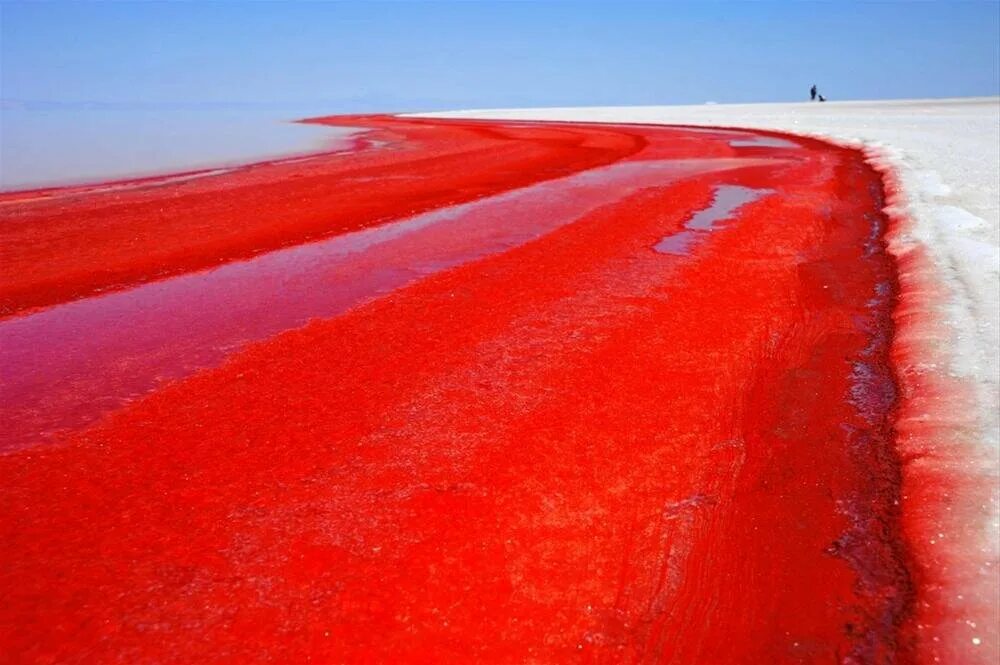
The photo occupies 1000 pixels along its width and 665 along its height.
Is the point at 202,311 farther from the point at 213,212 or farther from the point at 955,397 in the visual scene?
the point at 955,397

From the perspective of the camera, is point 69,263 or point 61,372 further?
point 69,263

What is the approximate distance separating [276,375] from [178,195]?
1280 centimetres

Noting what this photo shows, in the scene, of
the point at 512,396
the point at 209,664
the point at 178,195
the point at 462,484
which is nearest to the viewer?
the point at 209,664

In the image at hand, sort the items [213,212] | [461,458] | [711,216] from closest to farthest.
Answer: [461,458] → [711,216] → [213,212]

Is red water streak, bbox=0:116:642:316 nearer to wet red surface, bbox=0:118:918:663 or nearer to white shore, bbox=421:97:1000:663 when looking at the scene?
wet red surface, bbox=0:118:918:663

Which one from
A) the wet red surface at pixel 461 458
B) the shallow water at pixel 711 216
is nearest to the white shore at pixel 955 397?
the wet red surface at pixel 461 458

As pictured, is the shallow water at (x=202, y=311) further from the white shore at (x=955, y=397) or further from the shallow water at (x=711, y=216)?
the white shore at (x=955, y=397)

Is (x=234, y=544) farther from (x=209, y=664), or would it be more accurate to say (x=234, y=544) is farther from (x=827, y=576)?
(x=827, y=576)

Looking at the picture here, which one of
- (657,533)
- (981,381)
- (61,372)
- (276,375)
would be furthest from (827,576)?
(61,372)

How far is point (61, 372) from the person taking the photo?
682cm

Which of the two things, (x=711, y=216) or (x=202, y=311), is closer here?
(x=202, y=311)

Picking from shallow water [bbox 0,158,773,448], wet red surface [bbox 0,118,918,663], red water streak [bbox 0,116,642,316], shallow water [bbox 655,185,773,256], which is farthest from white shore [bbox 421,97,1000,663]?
red water streak [bbox 0,116,642,316]

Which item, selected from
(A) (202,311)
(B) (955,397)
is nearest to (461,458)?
(B) (955,397)

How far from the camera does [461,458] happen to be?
A: 5168mm
